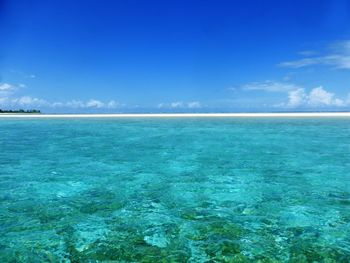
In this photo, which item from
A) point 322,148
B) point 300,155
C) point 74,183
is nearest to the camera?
point 74,183

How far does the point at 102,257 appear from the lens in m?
3.63

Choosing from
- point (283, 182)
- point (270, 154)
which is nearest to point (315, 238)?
point (283, 182)

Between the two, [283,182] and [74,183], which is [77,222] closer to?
[74,183]

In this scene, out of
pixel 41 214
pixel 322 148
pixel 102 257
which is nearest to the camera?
pixel 102 257

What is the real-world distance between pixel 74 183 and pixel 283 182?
4.86m

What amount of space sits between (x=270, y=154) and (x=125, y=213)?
312 inches

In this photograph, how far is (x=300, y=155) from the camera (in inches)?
452

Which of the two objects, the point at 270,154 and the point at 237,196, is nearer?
the point at 237,196

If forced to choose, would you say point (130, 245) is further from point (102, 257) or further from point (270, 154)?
point (270, 154)

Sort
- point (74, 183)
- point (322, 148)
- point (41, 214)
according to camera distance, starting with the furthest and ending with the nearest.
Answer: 1. point (322, 148)
2. point (74, 183)
3. point (41, 214)

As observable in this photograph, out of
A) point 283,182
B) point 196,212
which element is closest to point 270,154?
point 283,182

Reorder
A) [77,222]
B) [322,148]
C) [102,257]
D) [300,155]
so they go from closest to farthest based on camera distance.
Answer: [102,257], [77,222], [300,155], [322,148]

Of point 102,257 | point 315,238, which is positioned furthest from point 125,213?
point 315,238

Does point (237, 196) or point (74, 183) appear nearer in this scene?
point (237, 196)
